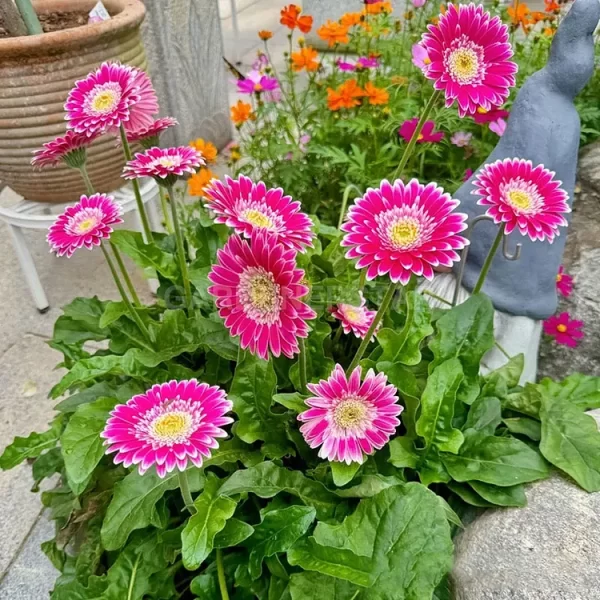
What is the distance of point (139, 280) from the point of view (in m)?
2.36

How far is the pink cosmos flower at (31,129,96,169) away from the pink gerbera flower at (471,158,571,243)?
646 mm

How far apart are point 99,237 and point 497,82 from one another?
0.63m

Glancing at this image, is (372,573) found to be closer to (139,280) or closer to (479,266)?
(479,266)

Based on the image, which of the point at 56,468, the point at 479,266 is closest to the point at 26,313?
the point at 56,468

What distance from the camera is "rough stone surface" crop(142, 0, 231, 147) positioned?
271 cm

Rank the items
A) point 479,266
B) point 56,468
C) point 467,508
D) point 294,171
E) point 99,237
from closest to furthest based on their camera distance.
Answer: point 99,237
point 467,508
point 56,468
point 479,266
point 294,171

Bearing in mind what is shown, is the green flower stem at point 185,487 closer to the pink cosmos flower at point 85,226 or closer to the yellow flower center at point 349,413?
the yellow flower center at point 349,413

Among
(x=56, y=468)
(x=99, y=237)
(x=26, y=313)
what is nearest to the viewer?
(x=99, y=237)

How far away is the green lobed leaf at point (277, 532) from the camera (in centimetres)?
89

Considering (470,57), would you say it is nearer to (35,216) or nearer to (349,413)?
(349,413)

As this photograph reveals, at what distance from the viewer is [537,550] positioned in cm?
87

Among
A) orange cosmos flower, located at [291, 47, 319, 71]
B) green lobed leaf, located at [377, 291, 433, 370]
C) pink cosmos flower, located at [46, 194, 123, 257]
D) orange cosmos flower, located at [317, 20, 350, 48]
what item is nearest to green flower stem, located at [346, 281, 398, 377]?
green lobed leaf, located at [377, 291, 433, 370]

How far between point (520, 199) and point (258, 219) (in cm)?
38

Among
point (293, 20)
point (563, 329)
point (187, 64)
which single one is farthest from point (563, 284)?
point (187, 64)
